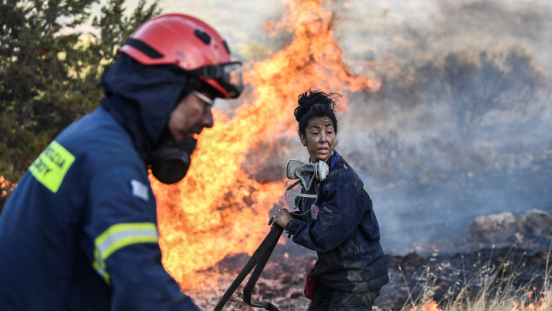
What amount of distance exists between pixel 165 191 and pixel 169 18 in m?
7.09

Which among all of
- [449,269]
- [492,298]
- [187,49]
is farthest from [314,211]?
[449,269]

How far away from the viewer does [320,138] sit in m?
3.63

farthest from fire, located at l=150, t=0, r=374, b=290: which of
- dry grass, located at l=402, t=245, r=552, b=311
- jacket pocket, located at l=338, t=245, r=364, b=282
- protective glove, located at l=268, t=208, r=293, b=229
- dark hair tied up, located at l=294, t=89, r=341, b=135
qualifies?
jacket pocket, located at l=338, t=245, r=364, b=282

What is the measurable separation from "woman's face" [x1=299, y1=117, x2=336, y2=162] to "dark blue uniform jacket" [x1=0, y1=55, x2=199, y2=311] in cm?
211

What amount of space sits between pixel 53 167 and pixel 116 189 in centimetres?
34

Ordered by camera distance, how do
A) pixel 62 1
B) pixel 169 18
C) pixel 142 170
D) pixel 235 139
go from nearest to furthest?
pixel 142 170, pixel 169 18, pixel 235 139, pixel 62 1

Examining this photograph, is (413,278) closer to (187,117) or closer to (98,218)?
(187,117)

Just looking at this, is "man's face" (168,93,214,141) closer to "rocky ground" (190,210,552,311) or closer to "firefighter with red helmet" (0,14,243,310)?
"firefighter with red helmet" (0,14,243,310)

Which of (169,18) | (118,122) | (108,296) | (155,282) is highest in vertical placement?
(169,18)

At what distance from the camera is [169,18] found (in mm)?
1810

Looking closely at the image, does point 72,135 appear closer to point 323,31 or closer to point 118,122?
point 118,122

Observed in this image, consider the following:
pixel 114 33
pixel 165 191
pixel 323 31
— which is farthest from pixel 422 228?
pixel 114 33

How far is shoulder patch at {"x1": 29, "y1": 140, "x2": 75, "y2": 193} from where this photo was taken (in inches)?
57.0

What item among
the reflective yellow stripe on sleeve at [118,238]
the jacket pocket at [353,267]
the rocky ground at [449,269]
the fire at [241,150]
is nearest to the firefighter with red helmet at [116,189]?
the reflective yellow stripe on sleeve at [118,238]
